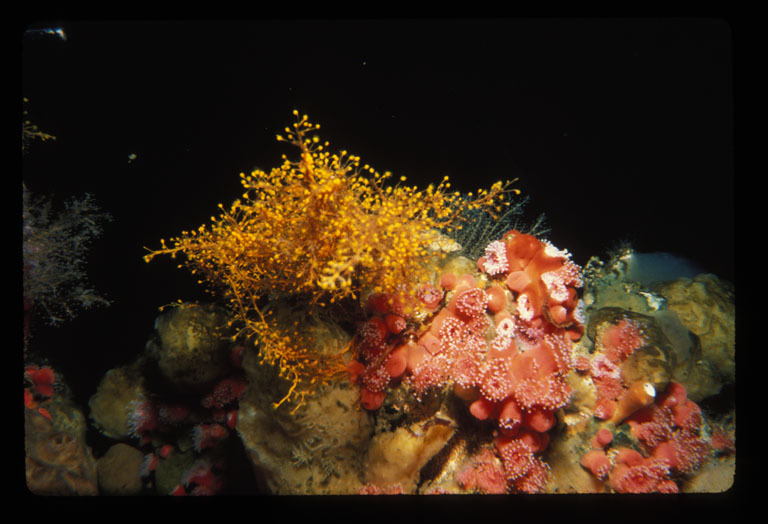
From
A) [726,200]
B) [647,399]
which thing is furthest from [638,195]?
[647,399]

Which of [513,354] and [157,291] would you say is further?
[157,291]

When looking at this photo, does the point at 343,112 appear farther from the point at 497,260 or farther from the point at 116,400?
the point at 116,400

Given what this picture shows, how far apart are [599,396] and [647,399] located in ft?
1.01

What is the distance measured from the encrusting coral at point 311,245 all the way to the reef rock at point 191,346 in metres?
0.77

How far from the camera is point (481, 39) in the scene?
9.81 feet

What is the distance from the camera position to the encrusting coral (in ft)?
6.76

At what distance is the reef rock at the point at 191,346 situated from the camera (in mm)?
3023

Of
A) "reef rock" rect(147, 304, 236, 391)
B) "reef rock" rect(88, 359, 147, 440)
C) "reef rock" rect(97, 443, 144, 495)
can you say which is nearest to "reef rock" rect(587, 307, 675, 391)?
"reef rock" rect(147, 304, 236, 391)

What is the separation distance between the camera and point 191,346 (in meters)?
3.03

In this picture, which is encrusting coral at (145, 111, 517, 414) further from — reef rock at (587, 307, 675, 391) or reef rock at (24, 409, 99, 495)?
reef rock at (24, 409, 99, 495)

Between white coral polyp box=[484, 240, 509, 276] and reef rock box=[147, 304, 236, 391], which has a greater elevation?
white coral polyp box=[484, 240, 509, 276]

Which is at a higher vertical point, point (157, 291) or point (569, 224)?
point (157, 291)

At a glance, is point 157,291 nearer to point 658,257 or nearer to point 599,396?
point 599,396

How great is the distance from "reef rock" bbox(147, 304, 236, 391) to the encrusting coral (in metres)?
0.77
